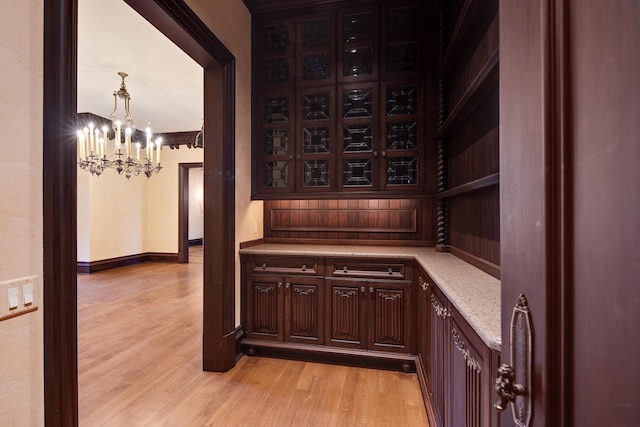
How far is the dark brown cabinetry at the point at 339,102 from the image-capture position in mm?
2854

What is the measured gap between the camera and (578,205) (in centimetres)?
44

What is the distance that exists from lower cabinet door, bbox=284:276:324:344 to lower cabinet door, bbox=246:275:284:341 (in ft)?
0.21

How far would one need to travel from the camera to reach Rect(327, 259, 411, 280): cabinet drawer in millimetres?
2527

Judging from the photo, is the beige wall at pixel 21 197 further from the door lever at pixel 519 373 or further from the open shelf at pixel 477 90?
the open shelf at pixel 477 90

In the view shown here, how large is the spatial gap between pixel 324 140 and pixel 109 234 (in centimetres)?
583

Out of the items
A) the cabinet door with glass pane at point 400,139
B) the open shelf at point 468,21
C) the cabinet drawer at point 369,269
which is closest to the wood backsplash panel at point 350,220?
the cabinet door with glass pane at point 400,139

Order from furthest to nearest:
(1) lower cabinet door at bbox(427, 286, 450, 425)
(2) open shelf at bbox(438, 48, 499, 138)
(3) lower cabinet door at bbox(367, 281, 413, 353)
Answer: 1. (3) lower cabinet door at bbox(367, 281, 413, 353)
2. (1) lower cabinet door at bbox(427, 286, 450, 425)
3. (2) open shelf at bbox(438, 48, 499, 138)

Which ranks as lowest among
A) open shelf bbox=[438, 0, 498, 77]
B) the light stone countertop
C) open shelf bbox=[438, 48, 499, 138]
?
the light stone countertop

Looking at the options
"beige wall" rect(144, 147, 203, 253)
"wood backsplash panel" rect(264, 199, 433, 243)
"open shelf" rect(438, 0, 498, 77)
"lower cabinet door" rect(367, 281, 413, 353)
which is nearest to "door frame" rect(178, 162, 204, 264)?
"beige wall" rect(144, 147, 203, 253)

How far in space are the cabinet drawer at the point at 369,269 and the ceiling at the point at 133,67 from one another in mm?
3043

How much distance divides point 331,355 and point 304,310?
0.44m

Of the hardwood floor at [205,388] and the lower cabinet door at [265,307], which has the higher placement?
the lower cabinet door at [265,307]

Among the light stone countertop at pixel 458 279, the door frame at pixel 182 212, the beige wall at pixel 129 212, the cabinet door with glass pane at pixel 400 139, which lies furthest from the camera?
the door frame at pixel 182 212

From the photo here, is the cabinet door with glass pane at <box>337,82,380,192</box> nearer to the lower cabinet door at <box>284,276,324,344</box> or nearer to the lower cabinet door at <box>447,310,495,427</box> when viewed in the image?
the lower cabinet door at <box>284,276,324,344</box>
